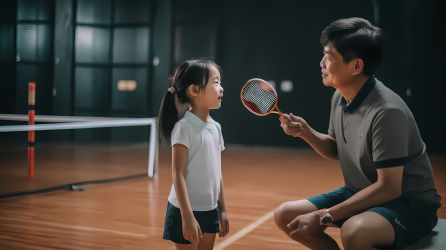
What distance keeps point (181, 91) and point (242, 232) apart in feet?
5.18

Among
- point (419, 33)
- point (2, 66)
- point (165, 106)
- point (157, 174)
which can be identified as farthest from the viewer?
point (2, 66)

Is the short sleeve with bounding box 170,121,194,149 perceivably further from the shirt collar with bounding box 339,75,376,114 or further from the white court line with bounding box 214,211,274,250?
the white court line with bounding box 214,211,274,250

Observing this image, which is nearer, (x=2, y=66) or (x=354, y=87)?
(x=354, y=87)

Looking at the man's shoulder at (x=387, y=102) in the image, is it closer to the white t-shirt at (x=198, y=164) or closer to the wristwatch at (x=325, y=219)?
the wristwatch at (x=325, y=219)

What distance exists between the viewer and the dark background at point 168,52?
9062mm

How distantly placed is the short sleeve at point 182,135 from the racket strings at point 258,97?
0.48 metres

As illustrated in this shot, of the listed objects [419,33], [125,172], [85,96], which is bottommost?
[125,172]

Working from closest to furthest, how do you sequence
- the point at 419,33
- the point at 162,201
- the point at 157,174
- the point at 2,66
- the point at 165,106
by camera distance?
1. the point at 165,106
2. the point at 162,201
3. the point at 157,174
4. the point at 419,33
5. the point at 2,66

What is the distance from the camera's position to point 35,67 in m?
9.30

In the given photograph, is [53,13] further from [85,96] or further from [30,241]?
[30,241]

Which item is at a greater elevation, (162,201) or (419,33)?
(419,33)

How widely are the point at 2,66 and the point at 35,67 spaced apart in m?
0.68

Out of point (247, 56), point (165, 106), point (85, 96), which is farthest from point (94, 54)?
point (165, 106)

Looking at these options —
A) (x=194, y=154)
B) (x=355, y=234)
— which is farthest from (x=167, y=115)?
(x=355, y=234)
